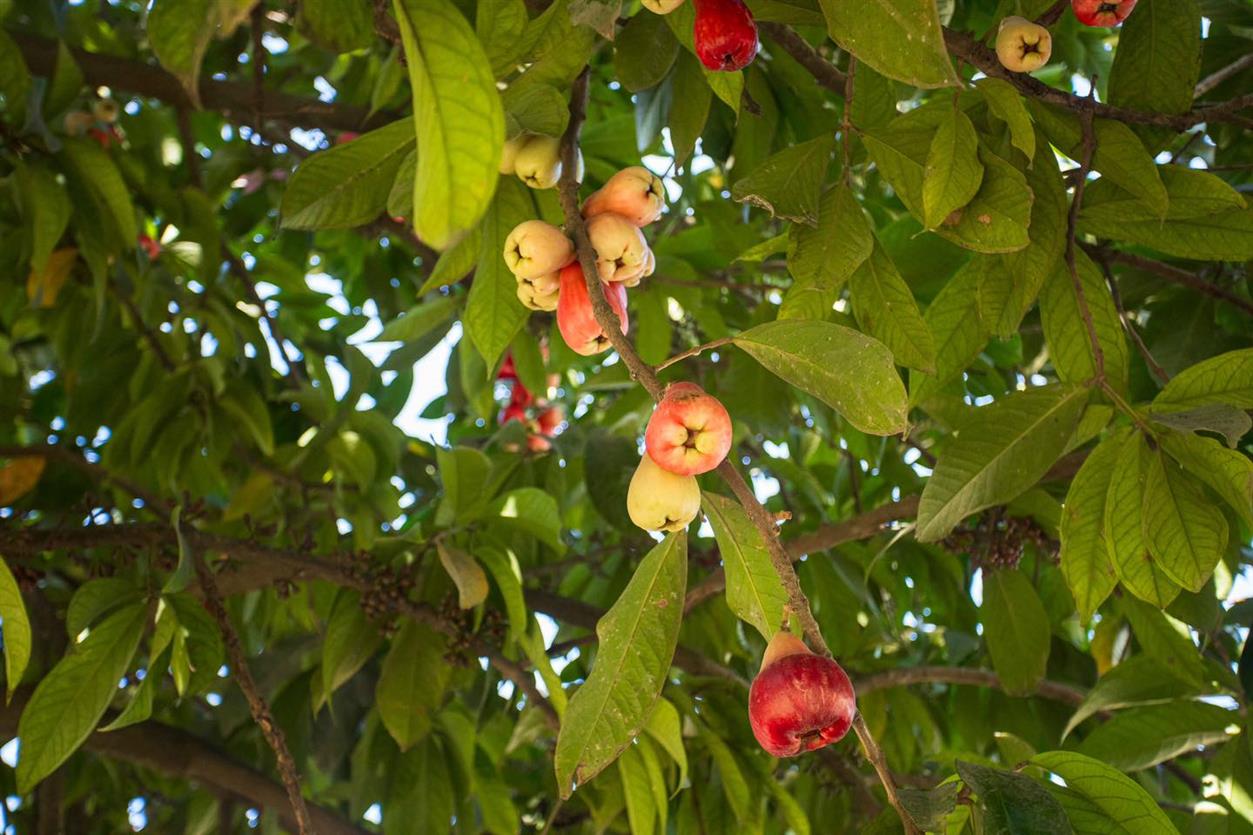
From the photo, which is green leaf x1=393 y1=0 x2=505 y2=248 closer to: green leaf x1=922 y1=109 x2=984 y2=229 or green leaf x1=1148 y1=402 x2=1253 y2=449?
green leaf x1=922 y1=109 x2=984 y2=229

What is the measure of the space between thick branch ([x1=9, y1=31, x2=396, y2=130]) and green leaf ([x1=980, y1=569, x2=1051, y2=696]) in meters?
1.41

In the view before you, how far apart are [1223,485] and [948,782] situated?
0.39 m

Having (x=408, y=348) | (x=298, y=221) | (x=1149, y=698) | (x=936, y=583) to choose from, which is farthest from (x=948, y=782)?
(x=408, y=348)

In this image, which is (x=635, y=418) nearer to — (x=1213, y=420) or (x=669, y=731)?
(x=669, y=731)

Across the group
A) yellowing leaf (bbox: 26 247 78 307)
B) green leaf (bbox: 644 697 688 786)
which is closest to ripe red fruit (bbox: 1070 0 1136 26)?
green leaf (bbox: 644 697 688 786)

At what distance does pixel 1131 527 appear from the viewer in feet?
3.93

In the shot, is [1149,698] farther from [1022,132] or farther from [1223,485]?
[1022,132]

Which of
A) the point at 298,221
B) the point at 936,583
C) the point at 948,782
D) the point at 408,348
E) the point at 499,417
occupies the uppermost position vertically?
the point at 298,221

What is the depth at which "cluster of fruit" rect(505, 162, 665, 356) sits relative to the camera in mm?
1104

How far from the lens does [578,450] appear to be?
2.33 m

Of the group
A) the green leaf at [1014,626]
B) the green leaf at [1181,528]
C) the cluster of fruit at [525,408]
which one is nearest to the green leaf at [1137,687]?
the green leaf at [1014,626]

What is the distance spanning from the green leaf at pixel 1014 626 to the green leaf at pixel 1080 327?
25.9 inches

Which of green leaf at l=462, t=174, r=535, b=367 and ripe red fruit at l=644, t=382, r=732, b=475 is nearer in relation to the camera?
ripe red fruit at l=644, t=382, r=732, b=475

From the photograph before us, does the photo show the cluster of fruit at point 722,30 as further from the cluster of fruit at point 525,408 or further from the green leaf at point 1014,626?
the cluster of fruit at point 525,408
